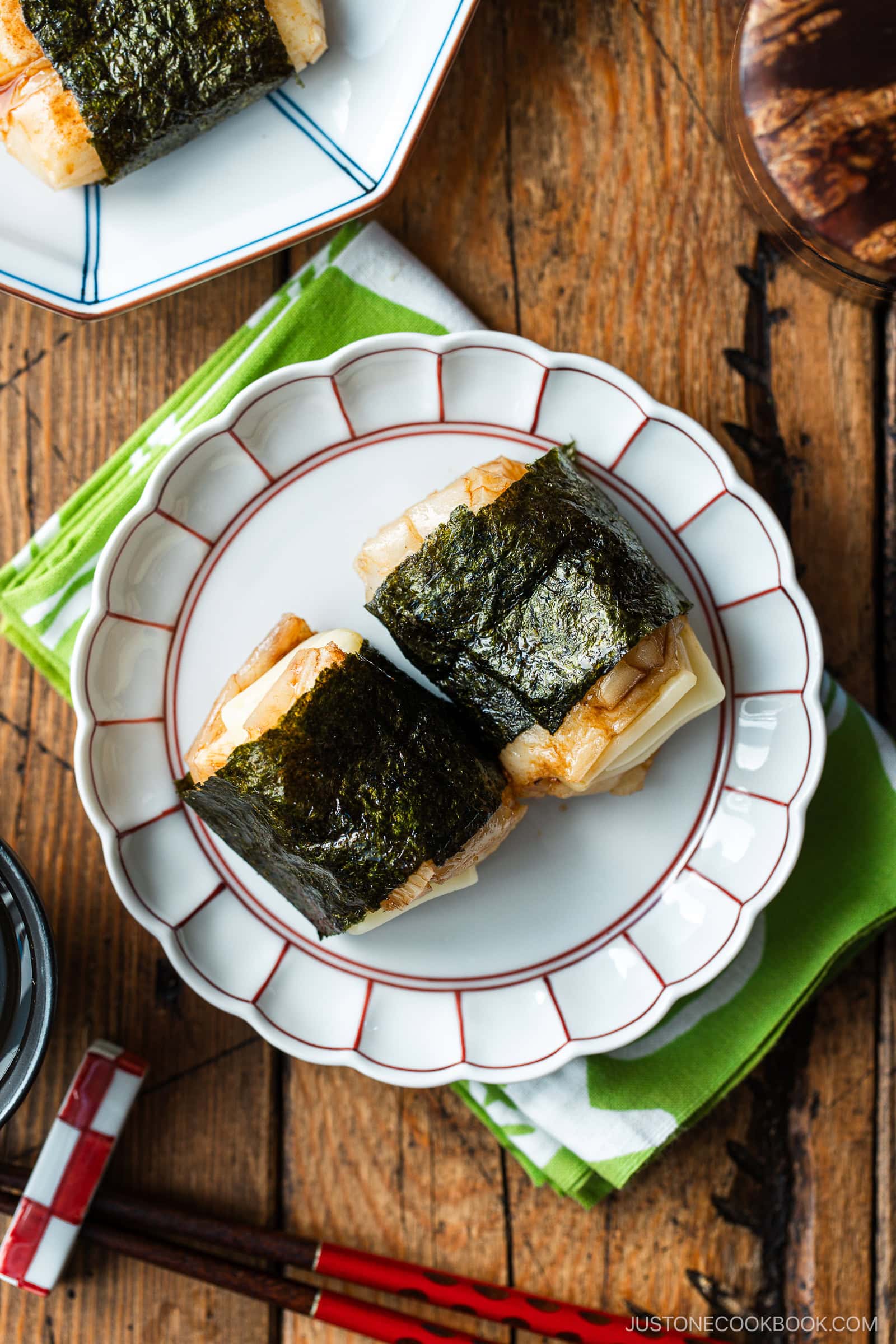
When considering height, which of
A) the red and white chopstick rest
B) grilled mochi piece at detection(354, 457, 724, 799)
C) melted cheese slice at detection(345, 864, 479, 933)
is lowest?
the red and white chopstick rest

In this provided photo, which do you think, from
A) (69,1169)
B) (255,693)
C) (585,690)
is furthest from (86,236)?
(69,1169)

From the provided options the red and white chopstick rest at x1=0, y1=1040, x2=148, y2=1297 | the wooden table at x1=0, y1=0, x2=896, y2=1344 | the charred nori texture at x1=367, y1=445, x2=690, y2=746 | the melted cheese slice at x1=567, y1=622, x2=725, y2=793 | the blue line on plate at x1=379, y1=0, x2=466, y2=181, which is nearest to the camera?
the charred nori texture at x1=367, y1=445, x2=690, y2=746

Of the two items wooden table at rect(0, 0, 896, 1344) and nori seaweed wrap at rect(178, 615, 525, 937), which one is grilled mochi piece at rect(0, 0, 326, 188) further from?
nori seaweed wrap at rect(178, 615, 525, 937)

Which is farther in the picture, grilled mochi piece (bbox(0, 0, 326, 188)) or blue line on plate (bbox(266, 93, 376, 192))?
blue line on plate (bbox(266, 93, 376, 192))

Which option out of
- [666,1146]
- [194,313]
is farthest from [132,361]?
[666,1146]

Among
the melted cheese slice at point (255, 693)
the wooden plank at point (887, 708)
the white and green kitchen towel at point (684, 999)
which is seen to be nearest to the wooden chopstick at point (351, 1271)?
the white and green kitchen towel at point (684, 999)

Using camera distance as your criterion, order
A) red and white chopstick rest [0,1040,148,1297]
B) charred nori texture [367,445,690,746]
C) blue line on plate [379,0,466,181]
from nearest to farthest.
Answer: charred nori texture [367,445,690,746]
blue line on plate [379,0,466,181]
red and white chopstick rest [0,1040,148,1297]

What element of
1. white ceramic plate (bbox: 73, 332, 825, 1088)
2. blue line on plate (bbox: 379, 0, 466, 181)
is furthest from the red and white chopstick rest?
blue line on plate (bbox: 379, 0, 466, 181)

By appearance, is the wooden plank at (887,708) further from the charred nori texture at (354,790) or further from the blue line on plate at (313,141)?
the blue line on plate at (313,141)

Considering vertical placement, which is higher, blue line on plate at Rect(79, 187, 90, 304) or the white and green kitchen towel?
blue line on plate at Rect(79, 187, 90, 304)
